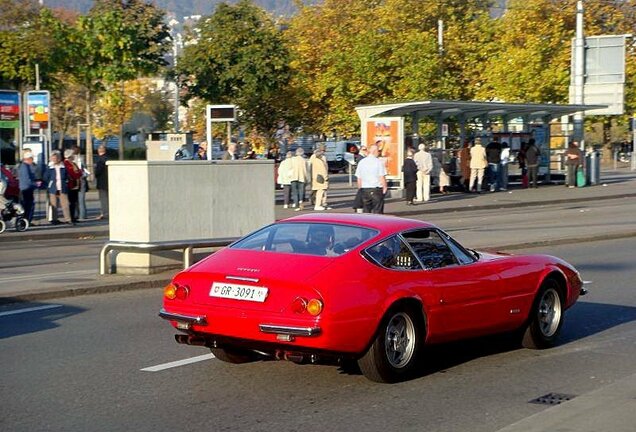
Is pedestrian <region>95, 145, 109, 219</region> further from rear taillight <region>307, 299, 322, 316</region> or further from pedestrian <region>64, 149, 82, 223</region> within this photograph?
rear taillight <region>307, 299, 322, 316</region>

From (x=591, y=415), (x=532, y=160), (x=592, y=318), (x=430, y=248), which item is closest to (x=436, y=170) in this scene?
(x=532, y=160)

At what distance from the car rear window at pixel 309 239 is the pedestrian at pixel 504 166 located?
33.1 m

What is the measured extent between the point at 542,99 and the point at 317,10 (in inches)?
638

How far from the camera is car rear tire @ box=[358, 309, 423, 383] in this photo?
880 cm

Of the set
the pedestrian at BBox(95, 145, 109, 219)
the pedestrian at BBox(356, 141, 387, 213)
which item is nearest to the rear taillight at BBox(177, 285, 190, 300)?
the pedestrian at BBox(356, 141, 387, 213)

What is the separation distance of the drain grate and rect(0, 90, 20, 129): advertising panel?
76.8 ft

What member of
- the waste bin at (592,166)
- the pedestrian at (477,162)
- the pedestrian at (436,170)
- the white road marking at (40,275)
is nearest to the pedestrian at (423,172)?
the pedestrian at (436,170)

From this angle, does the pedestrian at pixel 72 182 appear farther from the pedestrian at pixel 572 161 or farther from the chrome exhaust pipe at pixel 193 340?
the pedestrian at pixel 572 161

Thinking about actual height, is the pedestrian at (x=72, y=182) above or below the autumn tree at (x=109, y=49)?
below

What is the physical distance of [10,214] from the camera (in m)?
25.7

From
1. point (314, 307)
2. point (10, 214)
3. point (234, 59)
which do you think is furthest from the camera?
point (234, 59)

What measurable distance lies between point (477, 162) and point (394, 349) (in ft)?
103

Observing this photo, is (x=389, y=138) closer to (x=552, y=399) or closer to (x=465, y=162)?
(x=465, y=162)

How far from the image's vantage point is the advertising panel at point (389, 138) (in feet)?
120
